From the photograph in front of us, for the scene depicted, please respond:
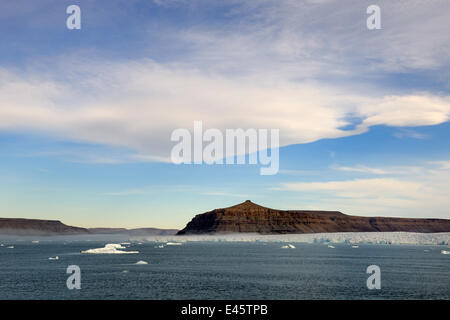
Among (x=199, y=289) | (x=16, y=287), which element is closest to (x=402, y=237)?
(x=199, y=289)

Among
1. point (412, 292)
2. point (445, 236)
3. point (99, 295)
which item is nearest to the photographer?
point (99, 295)

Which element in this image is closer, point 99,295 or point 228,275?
point 99,295

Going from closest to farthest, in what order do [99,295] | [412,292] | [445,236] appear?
[99,295] → [412,292] → [445,236]

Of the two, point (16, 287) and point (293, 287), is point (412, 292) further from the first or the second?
point (16, 287)
